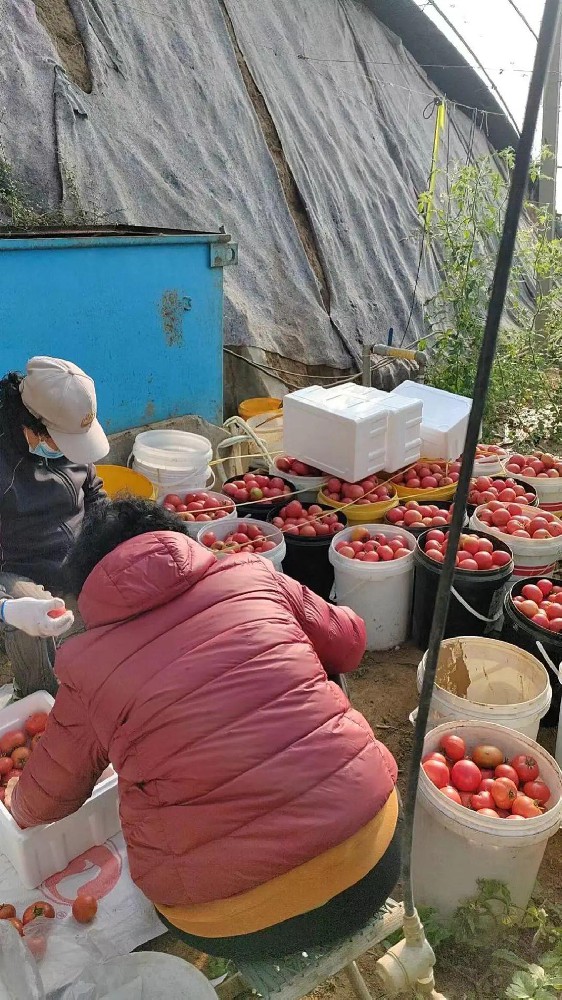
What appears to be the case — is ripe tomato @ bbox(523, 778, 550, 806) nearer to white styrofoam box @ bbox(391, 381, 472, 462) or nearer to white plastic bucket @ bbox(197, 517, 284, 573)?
white plastic bucket @ bbox(197, 517, 284, 573)

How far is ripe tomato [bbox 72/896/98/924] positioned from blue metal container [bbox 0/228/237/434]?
279 centimetres

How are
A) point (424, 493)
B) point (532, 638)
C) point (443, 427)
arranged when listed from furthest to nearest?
point (443, 427), point (424, 493), point (532, 638)

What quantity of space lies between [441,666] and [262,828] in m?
1.63

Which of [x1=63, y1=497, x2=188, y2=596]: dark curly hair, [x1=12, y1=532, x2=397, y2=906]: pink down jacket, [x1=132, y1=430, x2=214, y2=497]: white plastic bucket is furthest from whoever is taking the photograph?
[x1=132, y1=430, x2=214, y2=497]: white plastic bucket

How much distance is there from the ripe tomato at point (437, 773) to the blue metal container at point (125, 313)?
306cm

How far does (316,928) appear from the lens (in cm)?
156

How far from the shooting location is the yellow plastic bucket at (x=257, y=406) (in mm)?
6086

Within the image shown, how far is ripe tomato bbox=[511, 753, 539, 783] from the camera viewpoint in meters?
2.38

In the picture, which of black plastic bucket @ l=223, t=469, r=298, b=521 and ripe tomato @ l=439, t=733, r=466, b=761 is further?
black plastic bucket @ l=223, t=469, r=298, b=521

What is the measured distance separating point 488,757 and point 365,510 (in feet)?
6.93

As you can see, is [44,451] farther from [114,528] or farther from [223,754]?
[223,754]

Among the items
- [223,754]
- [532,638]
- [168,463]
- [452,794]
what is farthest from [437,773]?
[168,463]

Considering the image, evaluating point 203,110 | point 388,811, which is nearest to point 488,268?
point 203,110

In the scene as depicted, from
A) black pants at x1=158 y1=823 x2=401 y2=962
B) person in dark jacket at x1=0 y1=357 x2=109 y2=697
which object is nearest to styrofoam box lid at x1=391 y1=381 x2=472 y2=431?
person in dark jacket at x1=0 y1=357 x2=109 y2=697
